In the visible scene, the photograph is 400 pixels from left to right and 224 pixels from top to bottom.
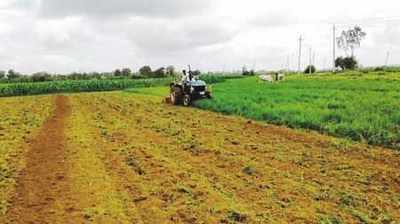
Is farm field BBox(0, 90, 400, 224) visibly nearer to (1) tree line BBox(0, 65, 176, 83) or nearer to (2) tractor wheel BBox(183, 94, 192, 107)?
(2) tractor wheel BBox(183, 94, 192, 107)

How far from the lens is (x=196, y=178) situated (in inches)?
390

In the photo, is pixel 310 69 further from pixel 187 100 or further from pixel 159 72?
pixel 187 100

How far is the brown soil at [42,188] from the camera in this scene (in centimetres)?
791

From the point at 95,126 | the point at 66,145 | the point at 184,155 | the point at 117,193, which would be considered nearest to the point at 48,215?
the point at 117,193

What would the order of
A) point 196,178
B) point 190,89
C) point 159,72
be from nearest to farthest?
point 196,178 → point 190,89 → point 159,72

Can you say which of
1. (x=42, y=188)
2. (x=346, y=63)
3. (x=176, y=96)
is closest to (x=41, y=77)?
(x=346, y=63)

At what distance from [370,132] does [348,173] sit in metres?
4.70

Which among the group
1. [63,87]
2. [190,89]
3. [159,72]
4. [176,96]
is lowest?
[63,87]

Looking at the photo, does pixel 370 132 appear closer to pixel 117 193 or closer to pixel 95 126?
pixel 117 193

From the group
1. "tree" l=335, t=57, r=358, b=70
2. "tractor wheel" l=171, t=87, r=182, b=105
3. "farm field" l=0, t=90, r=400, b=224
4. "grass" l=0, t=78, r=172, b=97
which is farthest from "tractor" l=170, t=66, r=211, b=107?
"tree" l=335, t=57, r=358, b=70

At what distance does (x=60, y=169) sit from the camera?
1116cm

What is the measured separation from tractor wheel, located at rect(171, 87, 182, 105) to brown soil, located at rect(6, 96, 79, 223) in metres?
14.2

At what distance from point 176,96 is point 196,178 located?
19472 mm

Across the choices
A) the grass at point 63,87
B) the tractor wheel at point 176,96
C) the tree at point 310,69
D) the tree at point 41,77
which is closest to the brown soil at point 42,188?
the tractor wheel at point 176,96
